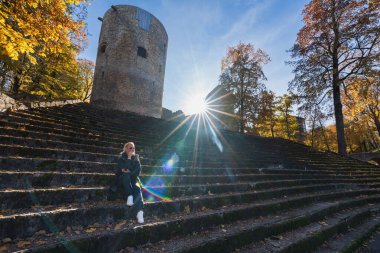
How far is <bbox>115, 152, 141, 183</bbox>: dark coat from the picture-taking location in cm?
349

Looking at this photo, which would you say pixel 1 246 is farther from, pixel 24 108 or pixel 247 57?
pixel 247 57

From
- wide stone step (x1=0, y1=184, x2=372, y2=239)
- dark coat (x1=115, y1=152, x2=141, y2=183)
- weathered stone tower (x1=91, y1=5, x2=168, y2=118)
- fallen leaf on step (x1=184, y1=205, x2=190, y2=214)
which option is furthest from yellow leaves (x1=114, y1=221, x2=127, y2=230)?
weathered stone tower (x1=91, y1=5, x2=168, y2=118)

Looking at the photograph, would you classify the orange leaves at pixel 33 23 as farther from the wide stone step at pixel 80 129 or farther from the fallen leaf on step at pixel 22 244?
the fallen leaf on step at pixel 22 244

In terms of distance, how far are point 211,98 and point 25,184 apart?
26.5 m

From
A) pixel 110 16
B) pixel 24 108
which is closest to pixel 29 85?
pixel 110 16

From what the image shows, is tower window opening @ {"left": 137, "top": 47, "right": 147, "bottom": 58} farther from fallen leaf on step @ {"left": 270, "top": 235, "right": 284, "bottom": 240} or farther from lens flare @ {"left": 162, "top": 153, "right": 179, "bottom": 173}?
fallen leaf on step @ {"left": 270, "top": 235, "right": 284, "bottom": 240}

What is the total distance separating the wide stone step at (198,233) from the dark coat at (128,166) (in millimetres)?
976

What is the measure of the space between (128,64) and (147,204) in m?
13.9

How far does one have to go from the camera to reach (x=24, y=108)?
623 cm

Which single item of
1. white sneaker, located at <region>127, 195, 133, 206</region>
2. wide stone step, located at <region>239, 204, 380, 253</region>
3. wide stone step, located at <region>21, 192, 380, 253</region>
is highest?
white sneaker, located at <region>127, 195, 133, 206</region>

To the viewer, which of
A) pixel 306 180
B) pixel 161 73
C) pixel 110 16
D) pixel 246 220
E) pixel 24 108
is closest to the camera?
pixel 246 220

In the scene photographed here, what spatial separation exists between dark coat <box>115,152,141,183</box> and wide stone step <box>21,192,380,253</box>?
98 cm

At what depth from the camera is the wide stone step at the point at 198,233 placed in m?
2.30

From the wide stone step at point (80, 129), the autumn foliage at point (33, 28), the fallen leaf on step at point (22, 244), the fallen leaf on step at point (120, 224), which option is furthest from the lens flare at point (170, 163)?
the autumn foliage at point (33, 28)
